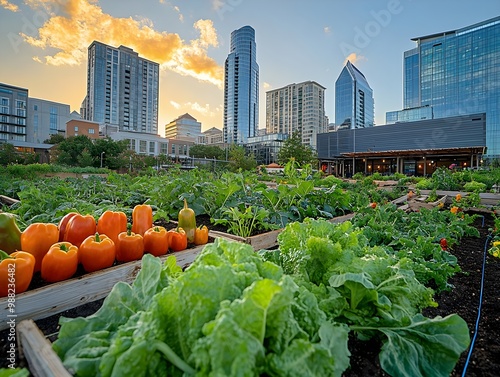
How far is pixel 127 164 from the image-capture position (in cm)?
2998

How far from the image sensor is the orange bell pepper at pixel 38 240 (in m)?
1.97

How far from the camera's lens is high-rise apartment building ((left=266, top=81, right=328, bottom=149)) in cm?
9811

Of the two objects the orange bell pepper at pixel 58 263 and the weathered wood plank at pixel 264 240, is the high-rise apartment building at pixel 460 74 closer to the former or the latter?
the weathered wood plank at pixel 264 240

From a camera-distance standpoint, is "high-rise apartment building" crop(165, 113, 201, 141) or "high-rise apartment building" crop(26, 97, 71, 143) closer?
"high-rise apartment building" crop(26, 97, 71, 143)

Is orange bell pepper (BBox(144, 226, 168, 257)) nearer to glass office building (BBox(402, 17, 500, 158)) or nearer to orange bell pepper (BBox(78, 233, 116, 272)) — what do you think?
orange bell pepper (BBox(78, 233, 116, 272))

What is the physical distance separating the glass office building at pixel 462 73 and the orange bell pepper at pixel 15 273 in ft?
298

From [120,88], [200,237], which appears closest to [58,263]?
[200,237]

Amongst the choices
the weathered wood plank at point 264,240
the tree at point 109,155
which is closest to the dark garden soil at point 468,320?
the weathered wood plank at point 264,240

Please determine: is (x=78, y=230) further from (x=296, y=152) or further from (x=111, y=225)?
(x=296, y=152)

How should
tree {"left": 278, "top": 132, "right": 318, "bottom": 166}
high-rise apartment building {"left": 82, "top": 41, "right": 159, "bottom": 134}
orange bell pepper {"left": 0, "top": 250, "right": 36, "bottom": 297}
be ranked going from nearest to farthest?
orange bell pepper {"left": 0, "top": 250, "right": 36, "bottom": 297}
tree {"left": 278, "top": 132, "right": 318, "bottom": 166}
high-rise apartment building {"left": 82, "top": 41, "right": 159, "bottom": 134}

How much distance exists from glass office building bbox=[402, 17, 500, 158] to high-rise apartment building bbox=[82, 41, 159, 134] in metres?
96.4

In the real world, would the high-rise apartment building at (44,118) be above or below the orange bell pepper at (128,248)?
above

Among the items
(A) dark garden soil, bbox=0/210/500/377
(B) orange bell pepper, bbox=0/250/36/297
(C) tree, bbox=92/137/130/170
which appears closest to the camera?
(A) dark garden soil, bbox=0/210/500/377

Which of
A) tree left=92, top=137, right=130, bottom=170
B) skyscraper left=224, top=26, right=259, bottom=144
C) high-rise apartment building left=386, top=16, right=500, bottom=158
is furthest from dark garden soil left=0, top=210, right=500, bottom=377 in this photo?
skyscraper left=224, top=26, right=259, bottom=144
